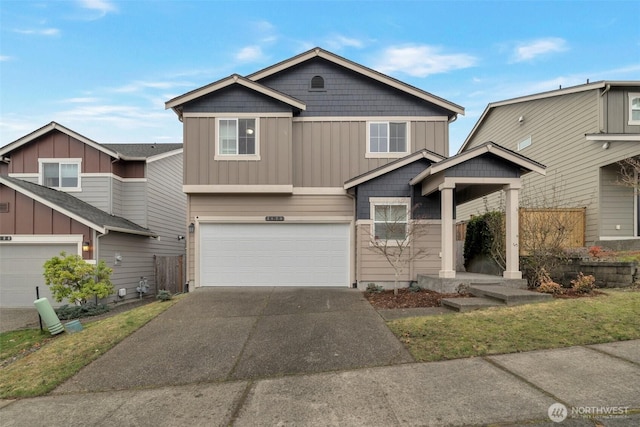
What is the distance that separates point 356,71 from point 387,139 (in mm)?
2389

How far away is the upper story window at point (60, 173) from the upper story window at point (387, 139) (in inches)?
419

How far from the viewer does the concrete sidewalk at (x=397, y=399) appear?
11.6ft

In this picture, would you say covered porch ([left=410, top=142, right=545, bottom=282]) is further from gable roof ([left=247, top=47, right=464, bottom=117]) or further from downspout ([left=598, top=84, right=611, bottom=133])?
downspout ([left=598, top=84, right=611, bottom=133])

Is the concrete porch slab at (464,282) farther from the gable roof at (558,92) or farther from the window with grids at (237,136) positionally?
the gable roof at (558,92)

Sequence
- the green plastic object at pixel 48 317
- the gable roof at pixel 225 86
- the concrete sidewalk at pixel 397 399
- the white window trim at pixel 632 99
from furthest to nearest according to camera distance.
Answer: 1. the white window trim at pixel 632 99
2. the gable roof at pixel 225 86
3. the green plastic object at pixel 48 317
4. the concrete sidewalk at pixel 397 399

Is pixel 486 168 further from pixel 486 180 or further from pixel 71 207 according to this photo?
pixel 71 207

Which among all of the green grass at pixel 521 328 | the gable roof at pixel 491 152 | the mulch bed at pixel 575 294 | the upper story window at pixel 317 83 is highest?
the upper story window at pixel 317 83

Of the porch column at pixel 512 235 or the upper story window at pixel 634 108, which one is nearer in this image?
the porch column at pixel 512 235

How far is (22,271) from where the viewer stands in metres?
11.9

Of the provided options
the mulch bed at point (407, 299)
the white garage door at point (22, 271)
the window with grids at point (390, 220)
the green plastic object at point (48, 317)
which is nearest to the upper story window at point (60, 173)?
the white garage door at point (22, 271)

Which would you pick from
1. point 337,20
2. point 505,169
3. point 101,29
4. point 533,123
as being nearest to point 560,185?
point 533,123

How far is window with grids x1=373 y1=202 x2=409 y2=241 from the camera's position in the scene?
10.6 meters

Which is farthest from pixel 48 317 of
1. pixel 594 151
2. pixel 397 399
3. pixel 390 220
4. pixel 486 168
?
pixel 594 151

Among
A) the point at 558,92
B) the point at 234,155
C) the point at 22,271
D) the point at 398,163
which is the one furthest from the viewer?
the point at 558,92
